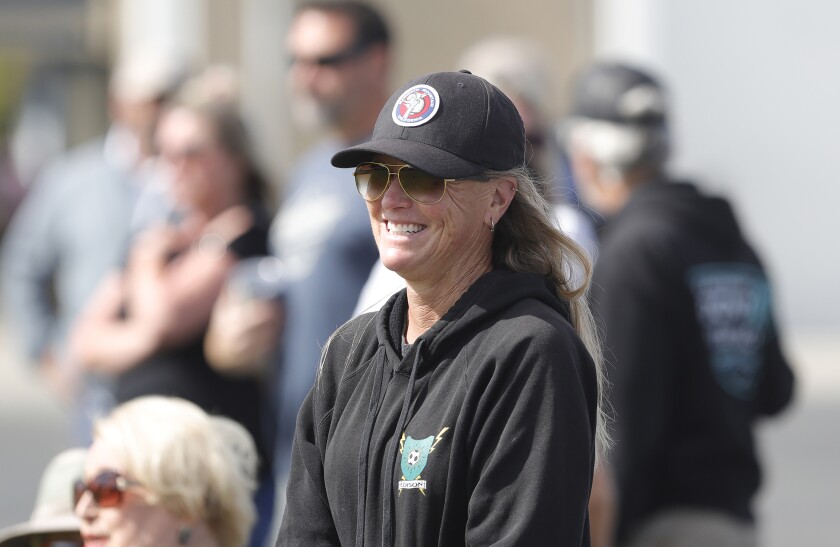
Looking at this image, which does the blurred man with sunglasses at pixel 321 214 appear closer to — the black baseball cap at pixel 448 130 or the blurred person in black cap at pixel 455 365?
the blurred person in black cap at pixel 455 365

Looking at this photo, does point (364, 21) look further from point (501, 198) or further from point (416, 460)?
point (416, 460)

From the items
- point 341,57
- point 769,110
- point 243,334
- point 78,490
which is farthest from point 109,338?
point 769,110

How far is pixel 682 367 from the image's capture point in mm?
4180

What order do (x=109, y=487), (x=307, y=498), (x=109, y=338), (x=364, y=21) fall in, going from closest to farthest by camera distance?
(x=307, y=498)
(x=109, y=487)
(x=109, y=338)
(x=364, y=21)

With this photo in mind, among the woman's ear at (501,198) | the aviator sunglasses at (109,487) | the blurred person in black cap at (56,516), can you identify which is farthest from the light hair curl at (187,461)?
the woman's ear at (501,198)

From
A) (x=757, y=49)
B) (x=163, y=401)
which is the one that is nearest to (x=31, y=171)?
(x=757, y=49)

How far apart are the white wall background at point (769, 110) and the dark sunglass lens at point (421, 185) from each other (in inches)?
419

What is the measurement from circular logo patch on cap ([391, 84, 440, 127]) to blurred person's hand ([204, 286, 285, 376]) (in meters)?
2.36

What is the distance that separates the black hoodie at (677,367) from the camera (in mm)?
4086

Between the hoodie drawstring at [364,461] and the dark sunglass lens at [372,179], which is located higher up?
the dark sunglass lens at [372,179]

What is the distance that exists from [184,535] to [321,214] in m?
A: 1.79

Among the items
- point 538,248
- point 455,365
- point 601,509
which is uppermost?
point 538,248

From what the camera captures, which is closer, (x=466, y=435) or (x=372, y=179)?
(x=466, y=435)

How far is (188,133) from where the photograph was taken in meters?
4.95
